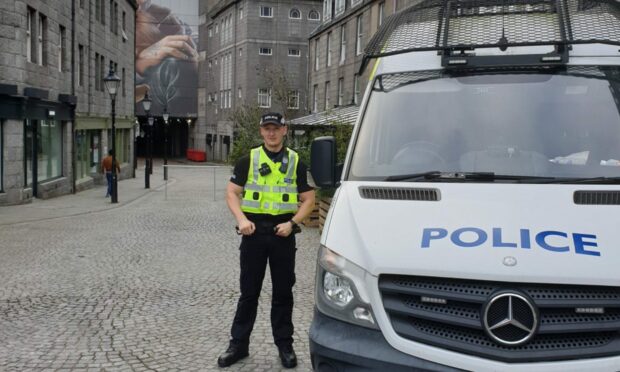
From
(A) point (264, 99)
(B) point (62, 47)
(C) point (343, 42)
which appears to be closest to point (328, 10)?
(C) point (343, 42)

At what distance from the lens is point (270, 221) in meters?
5.08

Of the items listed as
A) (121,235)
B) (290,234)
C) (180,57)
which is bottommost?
(121,235)

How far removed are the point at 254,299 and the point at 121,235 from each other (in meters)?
8.48

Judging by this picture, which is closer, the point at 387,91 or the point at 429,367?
the point at 429,367

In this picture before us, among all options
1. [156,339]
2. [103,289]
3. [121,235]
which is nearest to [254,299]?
[156,339]

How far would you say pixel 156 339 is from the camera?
591cm

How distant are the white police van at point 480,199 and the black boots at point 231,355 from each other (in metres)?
1.57

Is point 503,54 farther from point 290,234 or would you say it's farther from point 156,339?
point 156,339

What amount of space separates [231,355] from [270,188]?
52.9 inches

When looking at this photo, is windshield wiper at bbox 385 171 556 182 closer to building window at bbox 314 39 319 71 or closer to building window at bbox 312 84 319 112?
building window at bbox 312 84 319 112

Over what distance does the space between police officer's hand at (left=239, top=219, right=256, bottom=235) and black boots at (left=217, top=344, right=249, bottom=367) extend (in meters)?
0.98

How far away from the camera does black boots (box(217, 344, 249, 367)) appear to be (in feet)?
16.9

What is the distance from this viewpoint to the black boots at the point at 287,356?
16.9ft

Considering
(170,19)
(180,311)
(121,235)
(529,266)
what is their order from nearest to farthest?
(529,266)
(180,311)
(121,235)
(170,19)
